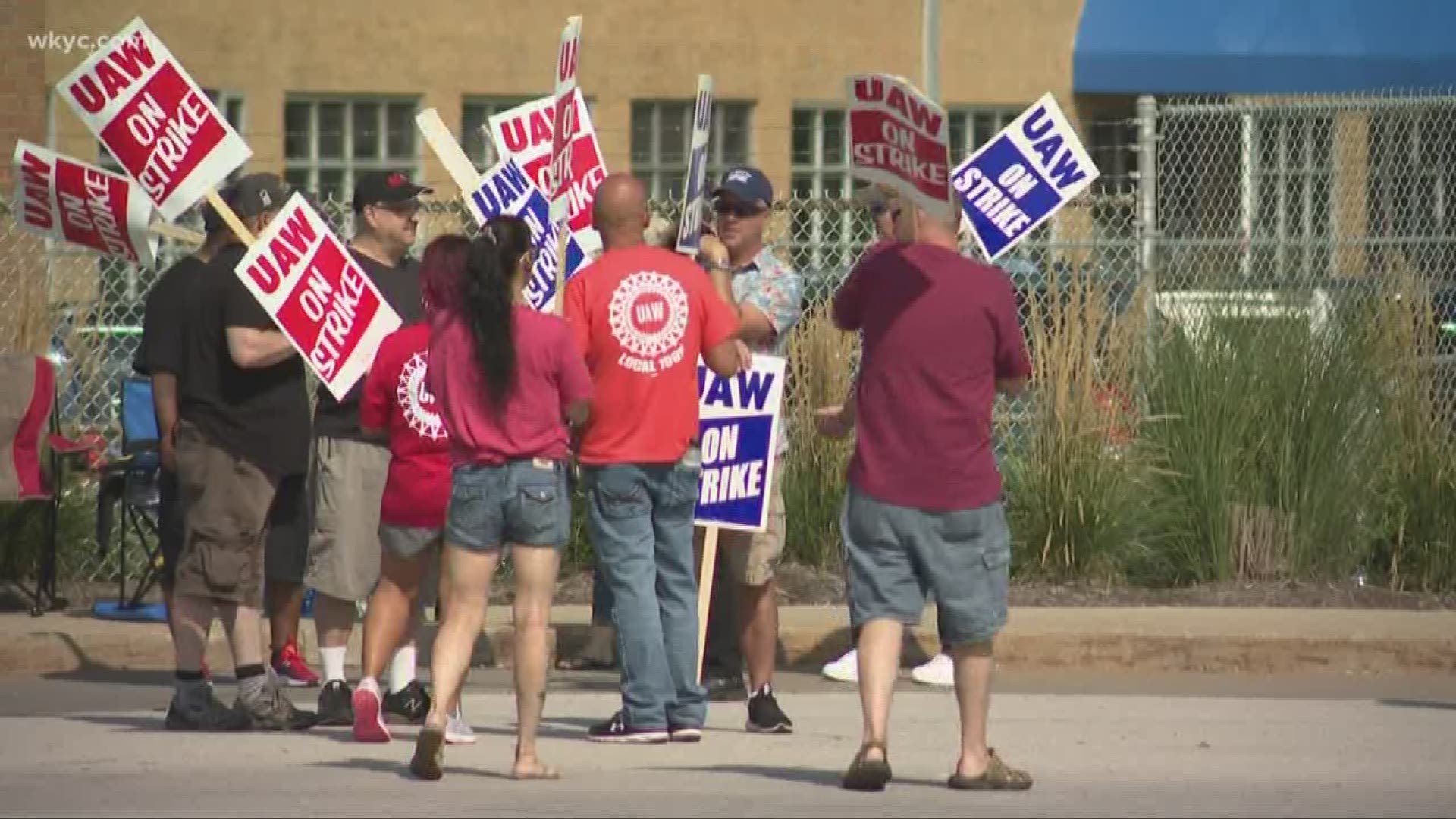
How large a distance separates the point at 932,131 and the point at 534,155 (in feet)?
12.4

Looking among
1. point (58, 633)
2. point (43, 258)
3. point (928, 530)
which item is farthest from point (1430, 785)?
point (43, 258)

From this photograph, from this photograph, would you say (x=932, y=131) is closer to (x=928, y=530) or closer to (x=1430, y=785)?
(x=928, y=530)

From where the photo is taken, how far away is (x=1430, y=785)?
9.14 metres

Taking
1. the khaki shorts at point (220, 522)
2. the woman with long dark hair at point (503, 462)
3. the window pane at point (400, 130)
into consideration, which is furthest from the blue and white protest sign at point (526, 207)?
the window pane at point (400, 130)

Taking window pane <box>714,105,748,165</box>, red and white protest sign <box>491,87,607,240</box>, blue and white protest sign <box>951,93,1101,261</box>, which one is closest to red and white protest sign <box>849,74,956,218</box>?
red and white protest sign <box>491,87,607,240</box>

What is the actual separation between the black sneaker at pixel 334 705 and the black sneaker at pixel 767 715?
137cm

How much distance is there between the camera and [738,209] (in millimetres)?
11023

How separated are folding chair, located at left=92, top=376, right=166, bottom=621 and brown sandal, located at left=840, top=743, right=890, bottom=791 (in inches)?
205

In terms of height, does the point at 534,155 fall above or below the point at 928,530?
above

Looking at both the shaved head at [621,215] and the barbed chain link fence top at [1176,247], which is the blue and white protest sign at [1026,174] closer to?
the barbed chain link fence top at [1176,247]

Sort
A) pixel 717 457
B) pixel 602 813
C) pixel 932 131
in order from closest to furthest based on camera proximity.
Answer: pixel 602 813, pixel 932 131, pixel 717 457

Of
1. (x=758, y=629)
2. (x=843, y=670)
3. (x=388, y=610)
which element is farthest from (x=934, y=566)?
(x=843, y=670)

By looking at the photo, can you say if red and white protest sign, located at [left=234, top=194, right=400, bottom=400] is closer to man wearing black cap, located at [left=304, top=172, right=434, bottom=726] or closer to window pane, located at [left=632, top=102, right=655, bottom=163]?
man wearing black cap, located at [left=304, top=172, right=434, bottom=726]

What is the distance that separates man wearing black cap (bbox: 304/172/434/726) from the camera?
1048 centimetres
